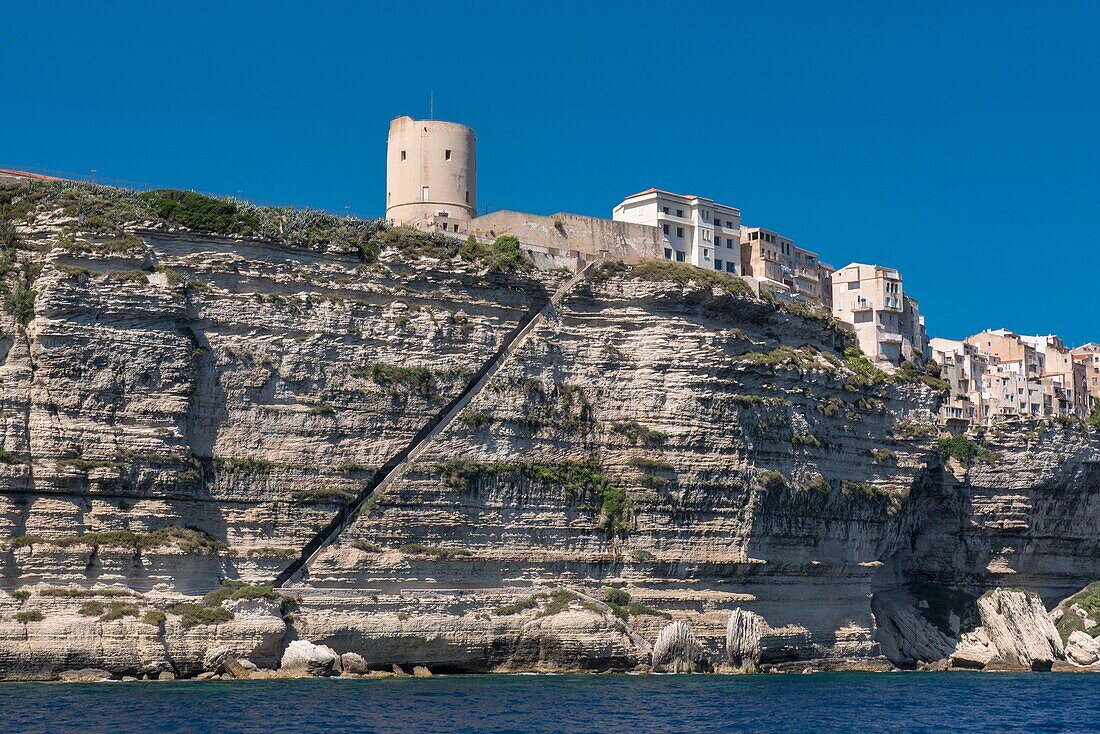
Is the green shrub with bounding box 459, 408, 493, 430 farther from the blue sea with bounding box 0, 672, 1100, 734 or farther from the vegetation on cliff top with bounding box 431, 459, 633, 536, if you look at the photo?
the blue sea with bounding box 0, 672, 1100, 734

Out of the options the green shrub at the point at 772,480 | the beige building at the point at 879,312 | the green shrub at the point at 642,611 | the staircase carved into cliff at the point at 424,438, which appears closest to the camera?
the staircase carved into cliff at the point at 424,438

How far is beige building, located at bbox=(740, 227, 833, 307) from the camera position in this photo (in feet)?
213

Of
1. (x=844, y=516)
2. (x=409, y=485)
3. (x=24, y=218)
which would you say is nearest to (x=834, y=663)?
(x=844, y=516)

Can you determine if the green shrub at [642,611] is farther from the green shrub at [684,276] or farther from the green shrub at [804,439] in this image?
the green shrub at [684,276]

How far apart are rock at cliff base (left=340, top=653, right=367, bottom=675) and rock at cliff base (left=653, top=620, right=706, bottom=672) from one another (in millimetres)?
8474

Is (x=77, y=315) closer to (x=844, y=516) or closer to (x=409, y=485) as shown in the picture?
(x=409, y=485)

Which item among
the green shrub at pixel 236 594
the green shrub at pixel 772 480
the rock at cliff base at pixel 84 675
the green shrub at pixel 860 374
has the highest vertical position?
the green shrub at pixel 860 374

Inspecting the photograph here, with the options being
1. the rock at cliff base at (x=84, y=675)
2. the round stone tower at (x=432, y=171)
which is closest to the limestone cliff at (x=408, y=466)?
the rock at cliff base at (x=84, y=675)

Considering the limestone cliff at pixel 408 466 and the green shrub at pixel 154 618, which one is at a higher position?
the limestone cliff at pixel 408 466

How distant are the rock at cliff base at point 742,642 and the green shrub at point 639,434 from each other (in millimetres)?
5461

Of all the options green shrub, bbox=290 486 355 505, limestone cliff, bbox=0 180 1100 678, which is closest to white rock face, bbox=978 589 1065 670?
limestone cliff, bbox=0 180 1100 678

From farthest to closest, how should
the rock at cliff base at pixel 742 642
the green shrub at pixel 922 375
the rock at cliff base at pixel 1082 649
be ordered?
the rock at cliff base at pixel 1082 649, the green shrub at pixel 922 375, the rock at cliff base at pixel 742 642

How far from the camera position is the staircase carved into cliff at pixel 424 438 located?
42844 mm

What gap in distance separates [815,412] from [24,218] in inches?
969
